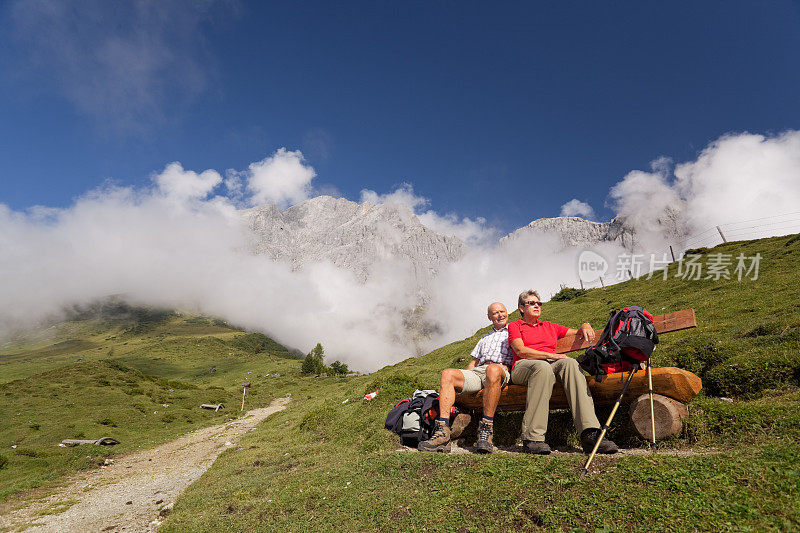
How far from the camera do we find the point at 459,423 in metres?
8.23

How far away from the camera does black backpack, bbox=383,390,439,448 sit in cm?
848

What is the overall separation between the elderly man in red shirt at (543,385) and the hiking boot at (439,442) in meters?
1.69

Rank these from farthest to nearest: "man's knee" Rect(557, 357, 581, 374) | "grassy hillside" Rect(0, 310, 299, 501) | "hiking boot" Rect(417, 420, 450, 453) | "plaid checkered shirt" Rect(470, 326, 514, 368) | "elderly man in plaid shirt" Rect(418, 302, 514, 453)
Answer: "grassy hillside" Rect(0, 310, 299, 501) → "plaid checkered shirt" Rect(470, 326, 514, 368) → "hiking boot" Rect(417, 420, 450, 453) → "elderly man in plaid shirt" Rect(418, 302, 514, 453) → "man's knee" Rect(557, 357, 581, 374)

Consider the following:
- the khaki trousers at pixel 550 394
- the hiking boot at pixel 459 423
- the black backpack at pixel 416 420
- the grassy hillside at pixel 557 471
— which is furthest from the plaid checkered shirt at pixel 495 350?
the black backpack at pixel 416 420

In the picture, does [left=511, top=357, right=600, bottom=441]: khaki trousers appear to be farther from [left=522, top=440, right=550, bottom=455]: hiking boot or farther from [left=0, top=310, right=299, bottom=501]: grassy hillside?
[left=0, top=310, right=299, bottom=501]: grassy hillside

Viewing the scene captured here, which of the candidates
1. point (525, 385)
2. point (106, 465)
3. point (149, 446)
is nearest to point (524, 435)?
point (525, 385)

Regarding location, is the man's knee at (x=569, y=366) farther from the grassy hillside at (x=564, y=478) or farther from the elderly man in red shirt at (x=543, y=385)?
the grassy hillside at (x=564, y=478)

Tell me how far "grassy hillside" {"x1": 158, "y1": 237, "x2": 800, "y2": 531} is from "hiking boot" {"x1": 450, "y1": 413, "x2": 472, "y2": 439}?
0.81 metres

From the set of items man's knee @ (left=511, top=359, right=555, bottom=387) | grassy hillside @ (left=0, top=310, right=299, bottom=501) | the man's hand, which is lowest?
grassy hillside @ (left=0, top=310, right=299, bottom=501)

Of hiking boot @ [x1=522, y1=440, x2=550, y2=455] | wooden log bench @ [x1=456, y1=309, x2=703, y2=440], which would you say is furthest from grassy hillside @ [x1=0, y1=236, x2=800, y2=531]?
wooden log bench @ [x1=456, y1=309, x2=703, y2=440]

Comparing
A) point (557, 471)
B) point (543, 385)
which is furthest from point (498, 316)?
point (557, 471)

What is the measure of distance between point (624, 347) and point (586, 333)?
1522 mm

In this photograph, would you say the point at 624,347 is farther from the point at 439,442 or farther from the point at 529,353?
the point at 439,442

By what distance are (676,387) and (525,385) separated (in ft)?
8.13
